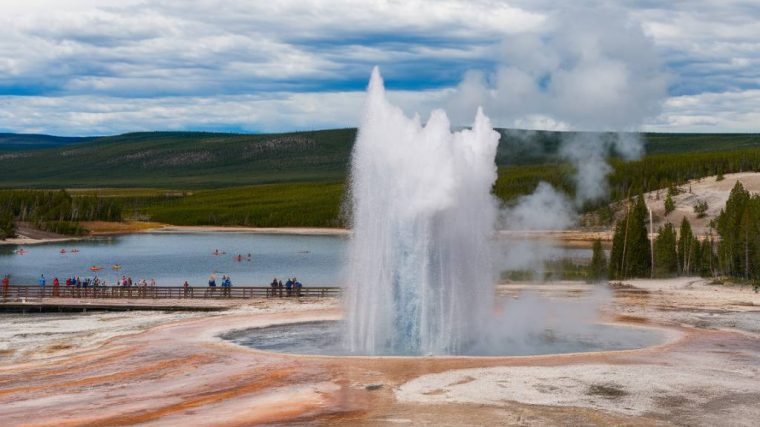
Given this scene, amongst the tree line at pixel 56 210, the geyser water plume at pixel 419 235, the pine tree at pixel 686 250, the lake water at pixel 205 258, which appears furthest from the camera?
the tree line at pixel 56 210

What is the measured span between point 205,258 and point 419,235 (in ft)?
235

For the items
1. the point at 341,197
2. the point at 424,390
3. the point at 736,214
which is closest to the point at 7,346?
the point at 424,390

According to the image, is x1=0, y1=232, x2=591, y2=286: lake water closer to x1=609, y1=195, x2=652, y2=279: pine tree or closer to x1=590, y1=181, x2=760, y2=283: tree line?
x1=609, y1=195, x2=652, y2=279: pine tree

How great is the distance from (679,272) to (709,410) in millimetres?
43010

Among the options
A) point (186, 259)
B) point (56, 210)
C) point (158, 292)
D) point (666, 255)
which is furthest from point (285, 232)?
point (158, 292)

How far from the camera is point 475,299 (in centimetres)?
3653

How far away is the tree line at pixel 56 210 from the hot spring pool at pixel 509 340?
110107 mm

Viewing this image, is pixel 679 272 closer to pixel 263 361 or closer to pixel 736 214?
pixel 736 214

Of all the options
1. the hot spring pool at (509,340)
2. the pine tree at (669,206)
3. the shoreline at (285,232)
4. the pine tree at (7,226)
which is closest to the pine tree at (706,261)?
the shoreline at (285,232)

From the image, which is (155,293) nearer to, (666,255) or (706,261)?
(666,255)

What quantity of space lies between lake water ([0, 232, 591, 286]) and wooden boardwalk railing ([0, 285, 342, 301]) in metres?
12.2

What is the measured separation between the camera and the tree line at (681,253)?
210 feet

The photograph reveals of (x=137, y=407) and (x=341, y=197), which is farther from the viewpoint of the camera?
(x=341, y=197)

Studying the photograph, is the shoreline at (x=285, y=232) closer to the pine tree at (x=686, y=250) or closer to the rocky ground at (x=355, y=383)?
the pine tree at (x=686, y=250)
